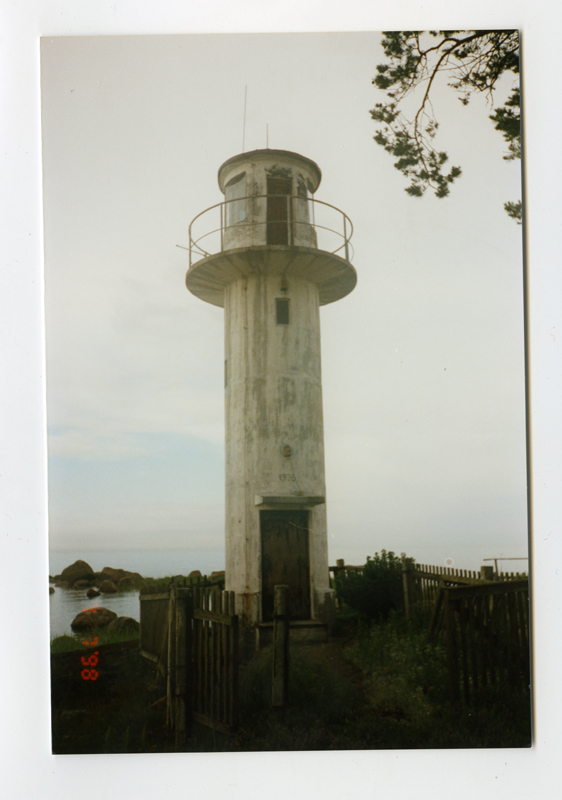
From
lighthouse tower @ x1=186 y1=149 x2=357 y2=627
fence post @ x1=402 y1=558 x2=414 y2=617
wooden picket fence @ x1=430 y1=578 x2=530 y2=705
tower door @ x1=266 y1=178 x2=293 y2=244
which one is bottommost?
wooden picket fence @ x1=430 y1=578 x2=530 y2=705

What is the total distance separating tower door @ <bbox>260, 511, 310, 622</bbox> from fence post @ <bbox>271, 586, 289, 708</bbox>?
0.47 metres

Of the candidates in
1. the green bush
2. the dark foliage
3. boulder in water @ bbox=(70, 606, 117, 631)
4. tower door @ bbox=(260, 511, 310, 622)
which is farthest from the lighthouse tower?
boulder in water @ bbox=(70, 606, 117, 631)

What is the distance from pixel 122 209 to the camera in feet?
13.5

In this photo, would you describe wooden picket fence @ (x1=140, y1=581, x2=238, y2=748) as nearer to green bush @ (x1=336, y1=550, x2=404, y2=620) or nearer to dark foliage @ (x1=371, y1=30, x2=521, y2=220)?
green bush @ (x1=336, y1=550, x2=404, y2=620)

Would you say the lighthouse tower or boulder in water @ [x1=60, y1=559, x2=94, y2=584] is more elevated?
the lighthouse tower

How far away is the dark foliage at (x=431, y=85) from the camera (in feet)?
13.4

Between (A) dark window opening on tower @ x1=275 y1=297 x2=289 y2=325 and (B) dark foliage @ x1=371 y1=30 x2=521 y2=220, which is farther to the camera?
(A) dark window opening on tower @ x1=275 y1=297 x2=289 y2=325

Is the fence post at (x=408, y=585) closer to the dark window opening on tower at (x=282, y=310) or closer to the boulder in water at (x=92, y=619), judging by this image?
the boulder in water at (x=92, y=619)

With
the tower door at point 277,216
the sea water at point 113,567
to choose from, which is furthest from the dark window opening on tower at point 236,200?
the sea water at point 113,567

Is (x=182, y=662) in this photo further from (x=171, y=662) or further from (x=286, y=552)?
(x=286, y=552)

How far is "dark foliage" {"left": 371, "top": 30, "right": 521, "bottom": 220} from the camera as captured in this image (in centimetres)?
408

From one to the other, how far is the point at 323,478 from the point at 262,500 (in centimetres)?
65

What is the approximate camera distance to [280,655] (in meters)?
3.86

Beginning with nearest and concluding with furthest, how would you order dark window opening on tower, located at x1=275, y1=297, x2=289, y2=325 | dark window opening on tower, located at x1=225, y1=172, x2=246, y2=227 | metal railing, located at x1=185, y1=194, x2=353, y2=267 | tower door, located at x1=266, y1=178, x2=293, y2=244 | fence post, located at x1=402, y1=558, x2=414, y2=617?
1. fence post, located at x1=402, y1=558, x2=414, y2=617
2. metal railing, located at x1=185, y1=194, x2=353, y2=267
3. dark window opening on tower, located at x1=225, y1=172, x2=246, y2=227
4. tower door, located at x1=266, y1=178, x2=293, y2=244
5. dark window opening on tower, located at x1=275, y1=297, x2=289, y2=325
